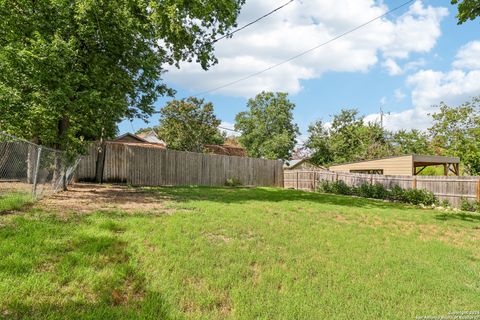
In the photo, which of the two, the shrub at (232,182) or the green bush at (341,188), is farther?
the shrub at (232,182)

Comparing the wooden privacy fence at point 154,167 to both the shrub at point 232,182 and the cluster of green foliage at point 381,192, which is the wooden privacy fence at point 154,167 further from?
the cluster of green foliage at point 381,192

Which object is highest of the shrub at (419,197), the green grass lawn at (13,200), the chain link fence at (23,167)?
the chain link fence at (23,167)

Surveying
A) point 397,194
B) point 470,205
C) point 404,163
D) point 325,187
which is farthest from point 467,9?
point 325,187

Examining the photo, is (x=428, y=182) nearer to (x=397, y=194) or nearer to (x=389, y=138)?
(x=397, y=194)

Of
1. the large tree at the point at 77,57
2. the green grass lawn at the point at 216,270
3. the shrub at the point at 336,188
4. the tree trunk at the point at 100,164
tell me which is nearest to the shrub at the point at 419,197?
the shrub at the point at 336,188

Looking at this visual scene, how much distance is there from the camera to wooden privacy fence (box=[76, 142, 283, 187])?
524 inches

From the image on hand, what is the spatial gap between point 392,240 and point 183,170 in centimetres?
1140

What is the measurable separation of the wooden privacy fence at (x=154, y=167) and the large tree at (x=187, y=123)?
492 inches

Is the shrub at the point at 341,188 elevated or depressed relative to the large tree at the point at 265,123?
depressed

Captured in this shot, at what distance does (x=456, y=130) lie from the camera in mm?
22469

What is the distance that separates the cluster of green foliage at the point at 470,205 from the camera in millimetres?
10117

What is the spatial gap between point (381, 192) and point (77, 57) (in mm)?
12516

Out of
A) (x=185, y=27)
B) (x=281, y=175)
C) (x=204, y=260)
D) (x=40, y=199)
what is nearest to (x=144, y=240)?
(x=204, y=260)

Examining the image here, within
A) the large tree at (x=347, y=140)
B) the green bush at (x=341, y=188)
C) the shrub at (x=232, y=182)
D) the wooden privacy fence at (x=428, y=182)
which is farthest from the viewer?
the large tree at (x=347, y=140)
